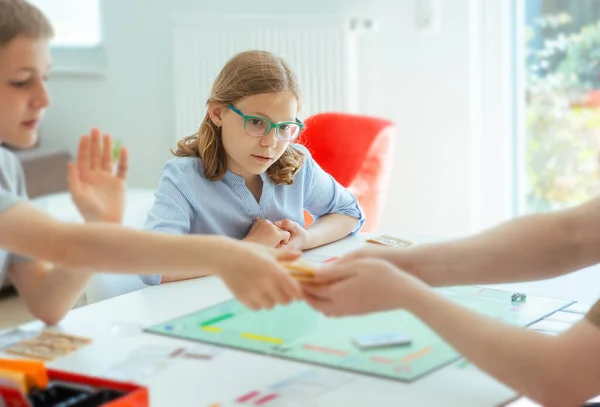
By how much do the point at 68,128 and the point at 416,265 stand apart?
418 centimetres

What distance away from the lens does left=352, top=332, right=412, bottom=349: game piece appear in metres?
1.66

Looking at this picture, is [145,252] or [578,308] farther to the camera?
[578,308]

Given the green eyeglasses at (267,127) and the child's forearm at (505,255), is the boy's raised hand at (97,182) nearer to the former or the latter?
the child's forearm at (505,255)

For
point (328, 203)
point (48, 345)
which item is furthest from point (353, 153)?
point (48, 345)

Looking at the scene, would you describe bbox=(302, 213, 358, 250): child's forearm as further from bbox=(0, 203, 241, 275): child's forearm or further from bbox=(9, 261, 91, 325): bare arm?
bbox=(0, 203, 241, 275): child's forearm

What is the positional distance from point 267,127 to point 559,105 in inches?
96.7

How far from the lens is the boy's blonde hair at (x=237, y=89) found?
242cm

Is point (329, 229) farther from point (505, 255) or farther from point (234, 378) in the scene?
point (234, 378)

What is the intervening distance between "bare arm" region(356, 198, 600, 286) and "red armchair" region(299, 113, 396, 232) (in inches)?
70.9

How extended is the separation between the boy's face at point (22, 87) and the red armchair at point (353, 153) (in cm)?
194

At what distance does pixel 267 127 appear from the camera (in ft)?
7.85

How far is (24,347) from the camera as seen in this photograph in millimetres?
1713

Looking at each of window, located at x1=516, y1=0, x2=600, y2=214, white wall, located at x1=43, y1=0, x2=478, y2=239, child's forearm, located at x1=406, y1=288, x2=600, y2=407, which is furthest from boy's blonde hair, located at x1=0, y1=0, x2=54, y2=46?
window, located at x1=516, y1=0, x2=600, y2=214

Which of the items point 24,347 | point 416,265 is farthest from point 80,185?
point 416,265
